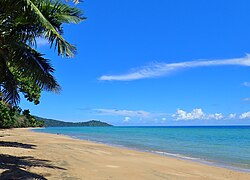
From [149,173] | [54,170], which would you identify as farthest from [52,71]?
[149,173]

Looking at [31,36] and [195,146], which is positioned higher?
[31,36]

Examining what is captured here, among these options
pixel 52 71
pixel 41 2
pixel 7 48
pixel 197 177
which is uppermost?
pixel 41 2

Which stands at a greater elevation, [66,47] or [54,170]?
[66,47]

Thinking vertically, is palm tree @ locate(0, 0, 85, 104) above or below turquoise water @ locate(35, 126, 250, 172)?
above

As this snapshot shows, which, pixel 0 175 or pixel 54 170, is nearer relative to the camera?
pixel 0 175

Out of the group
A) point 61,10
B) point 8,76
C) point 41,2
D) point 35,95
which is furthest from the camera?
point 35,95

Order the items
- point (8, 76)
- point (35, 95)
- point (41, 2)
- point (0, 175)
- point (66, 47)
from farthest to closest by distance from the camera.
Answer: point (35, 95) < point (8, 76) < point (41, 2) < point (66, 47) < point (0, 175)

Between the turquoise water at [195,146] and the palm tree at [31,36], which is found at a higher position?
the palm tree at [31,36]

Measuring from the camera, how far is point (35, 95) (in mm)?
25031

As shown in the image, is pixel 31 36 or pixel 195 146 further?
pixel 195 146

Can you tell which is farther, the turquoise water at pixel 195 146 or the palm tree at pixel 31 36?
the turquoise water at pixel 195 146

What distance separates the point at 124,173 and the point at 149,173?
1.15 m

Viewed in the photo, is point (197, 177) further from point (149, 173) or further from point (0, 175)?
point (0, 175)

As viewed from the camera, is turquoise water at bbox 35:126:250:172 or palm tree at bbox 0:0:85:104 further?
turquoise water at bbox 35:126:250:172
